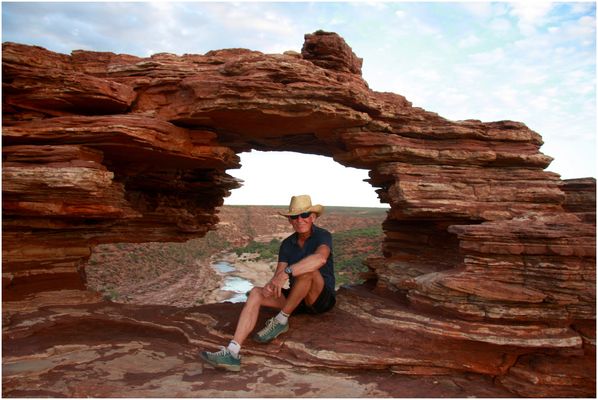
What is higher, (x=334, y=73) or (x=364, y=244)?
Result: (x=334, y=73)

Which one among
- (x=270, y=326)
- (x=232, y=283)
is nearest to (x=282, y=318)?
(x=270, y=326)

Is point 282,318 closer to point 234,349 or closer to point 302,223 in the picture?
point 234,349

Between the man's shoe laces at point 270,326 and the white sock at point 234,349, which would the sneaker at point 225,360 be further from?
the man's shoe laces at point 270,326

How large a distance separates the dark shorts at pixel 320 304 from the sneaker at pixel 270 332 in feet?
2.73

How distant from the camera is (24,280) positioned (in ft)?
34.0

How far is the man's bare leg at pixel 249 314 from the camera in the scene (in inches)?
290

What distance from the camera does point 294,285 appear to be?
8133 mm

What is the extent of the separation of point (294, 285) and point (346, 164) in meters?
5.52

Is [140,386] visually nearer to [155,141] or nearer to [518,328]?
[155,141]

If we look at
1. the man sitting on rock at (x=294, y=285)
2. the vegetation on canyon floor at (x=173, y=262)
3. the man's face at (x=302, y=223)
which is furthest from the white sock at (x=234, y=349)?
the vegetation on canyon floor at (x=173, y=262)

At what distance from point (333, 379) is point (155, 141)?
6565 mm

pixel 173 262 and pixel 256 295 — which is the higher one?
pixel 256 295

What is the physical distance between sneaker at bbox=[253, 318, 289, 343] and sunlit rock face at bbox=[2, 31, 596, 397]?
0.82ft

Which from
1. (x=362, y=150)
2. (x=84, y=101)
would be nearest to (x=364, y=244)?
(x=362, y=150)
